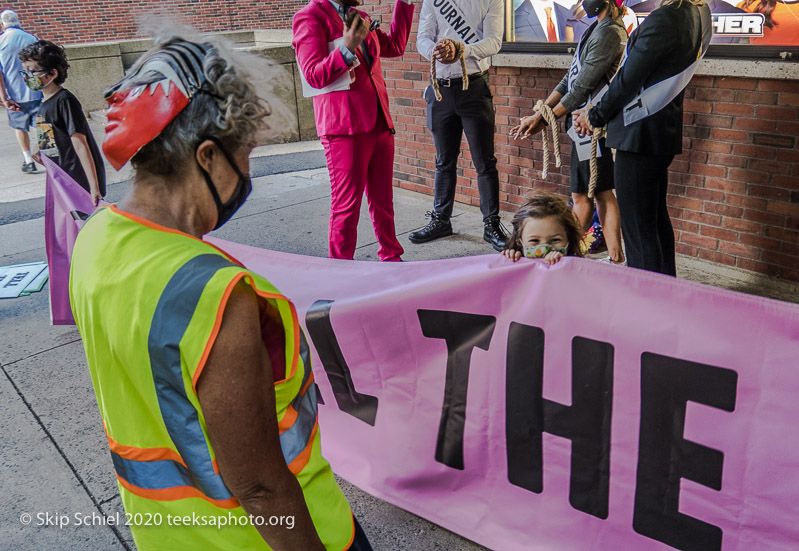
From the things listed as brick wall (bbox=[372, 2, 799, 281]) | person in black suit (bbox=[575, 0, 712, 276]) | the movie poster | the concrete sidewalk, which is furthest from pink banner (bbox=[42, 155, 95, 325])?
brick wall (bbox=[372, 2, 799, 281])

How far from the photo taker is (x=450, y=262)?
94.5 inches

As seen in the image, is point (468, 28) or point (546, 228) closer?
point (546, 228)

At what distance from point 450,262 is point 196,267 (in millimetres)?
1426

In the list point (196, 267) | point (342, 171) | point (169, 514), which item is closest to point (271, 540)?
point (169, 514)

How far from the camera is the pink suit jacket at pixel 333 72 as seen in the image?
13.5ft

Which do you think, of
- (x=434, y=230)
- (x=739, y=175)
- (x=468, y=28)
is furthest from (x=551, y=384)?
(x=468, y=28)

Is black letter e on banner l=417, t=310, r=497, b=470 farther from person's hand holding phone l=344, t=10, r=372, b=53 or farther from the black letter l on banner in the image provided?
person's hand holding phone l=344, t=10, r=372, b=53

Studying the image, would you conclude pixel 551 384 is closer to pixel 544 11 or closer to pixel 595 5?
pixel 595 5

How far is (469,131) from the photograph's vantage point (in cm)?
526

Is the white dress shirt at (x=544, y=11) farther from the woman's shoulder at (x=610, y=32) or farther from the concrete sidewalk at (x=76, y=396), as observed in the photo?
the concrete sidewalk at (x=76, y=396)

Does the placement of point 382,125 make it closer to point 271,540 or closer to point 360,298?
point 360,298

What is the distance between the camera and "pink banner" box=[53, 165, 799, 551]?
1862mm

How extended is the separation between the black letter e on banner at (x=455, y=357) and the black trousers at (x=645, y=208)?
1.71m

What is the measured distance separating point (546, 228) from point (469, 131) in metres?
2.60
